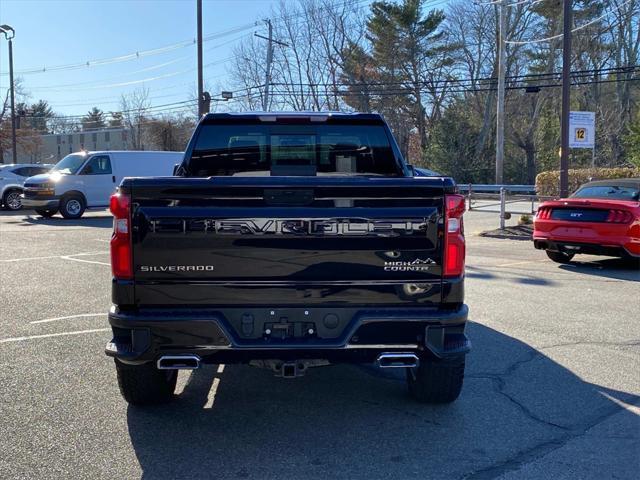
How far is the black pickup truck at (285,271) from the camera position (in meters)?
3.65

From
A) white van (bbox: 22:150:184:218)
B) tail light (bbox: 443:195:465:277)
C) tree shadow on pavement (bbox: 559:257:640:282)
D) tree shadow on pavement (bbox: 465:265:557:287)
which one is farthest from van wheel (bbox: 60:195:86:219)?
tail light (bbox: 443:195:465:277)

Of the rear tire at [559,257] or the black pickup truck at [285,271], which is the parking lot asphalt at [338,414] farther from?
the rear tire at [559,257]

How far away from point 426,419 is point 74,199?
18198 mm

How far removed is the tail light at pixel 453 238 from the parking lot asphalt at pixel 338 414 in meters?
1.12

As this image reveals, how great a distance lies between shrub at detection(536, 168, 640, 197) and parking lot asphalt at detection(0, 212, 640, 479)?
1935cm

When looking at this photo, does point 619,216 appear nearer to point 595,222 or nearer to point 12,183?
point 595,222

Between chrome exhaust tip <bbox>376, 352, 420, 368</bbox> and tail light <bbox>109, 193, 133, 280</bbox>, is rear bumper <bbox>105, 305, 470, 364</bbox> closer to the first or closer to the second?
chrome exhaust tip <bbox>376, 352, 420, 368</bbox>

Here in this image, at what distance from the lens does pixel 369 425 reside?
14.0ft

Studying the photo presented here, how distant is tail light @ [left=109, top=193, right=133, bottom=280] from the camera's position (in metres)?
3.66

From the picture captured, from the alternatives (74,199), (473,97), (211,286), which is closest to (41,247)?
(74,199)

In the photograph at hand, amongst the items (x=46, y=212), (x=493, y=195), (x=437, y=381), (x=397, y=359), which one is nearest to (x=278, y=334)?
(x=397, y=359)

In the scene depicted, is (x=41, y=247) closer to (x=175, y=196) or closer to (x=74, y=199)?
(x=74, y=199)

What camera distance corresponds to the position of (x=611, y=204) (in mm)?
10297

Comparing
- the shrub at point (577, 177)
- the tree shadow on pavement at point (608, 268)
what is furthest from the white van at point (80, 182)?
the shrub at point (577, 177)
